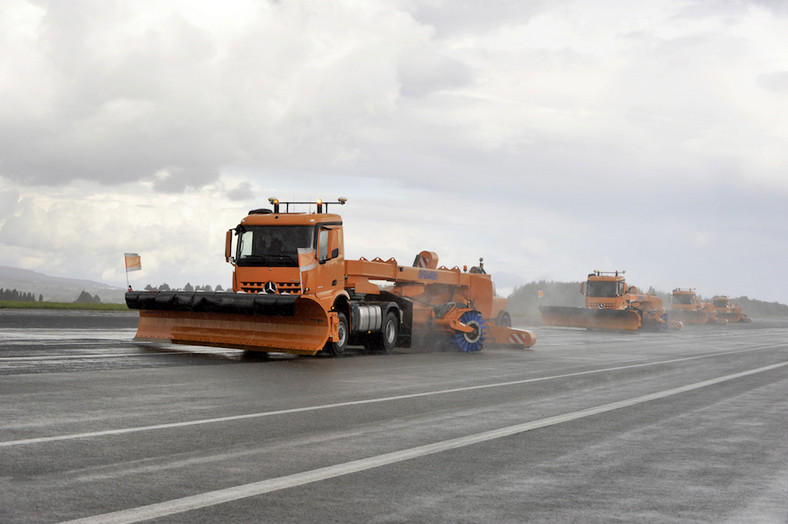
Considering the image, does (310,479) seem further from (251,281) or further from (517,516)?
(251,281)

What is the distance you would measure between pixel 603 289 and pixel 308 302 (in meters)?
30.3

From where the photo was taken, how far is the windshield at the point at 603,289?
44.0 metres

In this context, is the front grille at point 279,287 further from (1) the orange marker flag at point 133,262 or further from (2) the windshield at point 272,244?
(1) the orange marker flag at point 133,262

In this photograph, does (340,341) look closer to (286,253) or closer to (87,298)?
(286,253)

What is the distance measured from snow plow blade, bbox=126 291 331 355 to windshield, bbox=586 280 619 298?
29855mm

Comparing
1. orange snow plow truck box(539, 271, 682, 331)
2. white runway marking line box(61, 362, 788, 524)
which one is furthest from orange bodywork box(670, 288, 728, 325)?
white runway marking line box(61, 362, 788, 524)

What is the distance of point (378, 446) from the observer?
696 centimetres

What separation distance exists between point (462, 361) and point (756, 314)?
10744cm

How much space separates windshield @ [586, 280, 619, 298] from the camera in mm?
43969

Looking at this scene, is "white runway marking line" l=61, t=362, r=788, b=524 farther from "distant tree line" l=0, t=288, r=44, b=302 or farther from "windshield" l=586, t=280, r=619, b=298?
"distant tree line" l=0, t=288, r=44, b=302

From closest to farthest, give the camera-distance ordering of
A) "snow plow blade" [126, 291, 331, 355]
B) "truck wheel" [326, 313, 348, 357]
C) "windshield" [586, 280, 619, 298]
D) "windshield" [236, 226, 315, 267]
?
"snow plow blade" [126, 291, 331, 355] → "truck wheel" [326, 313, 348, 357] → "windshield" [236, 226, 315, 267] → "windshield" [586, 280, 619, 298]

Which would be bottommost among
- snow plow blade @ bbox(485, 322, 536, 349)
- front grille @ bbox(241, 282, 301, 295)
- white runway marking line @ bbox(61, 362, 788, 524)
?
white runway marking line @ bbox(61, 362, 788, 524)

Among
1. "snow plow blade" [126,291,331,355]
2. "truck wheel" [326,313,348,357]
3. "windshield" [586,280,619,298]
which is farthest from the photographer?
"windshield" [586,280,619,298]

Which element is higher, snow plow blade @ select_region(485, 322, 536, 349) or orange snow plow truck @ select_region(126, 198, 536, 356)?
orange snow plow truck @ select_region(126, 198, 536, 356)
